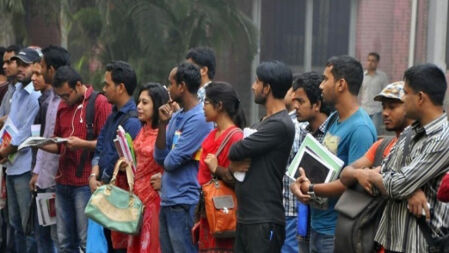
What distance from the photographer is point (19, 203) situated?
9133 mm


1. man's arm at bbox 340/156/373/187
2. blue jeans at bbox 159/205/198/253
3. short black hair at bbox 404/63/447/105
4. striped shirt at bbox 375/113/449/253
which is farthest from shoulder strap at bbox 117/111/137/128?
short black hair at bbox 404/63/447/105

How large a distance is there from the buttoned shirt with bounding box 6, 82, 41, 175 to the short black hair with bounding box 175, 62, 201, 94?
2.40 meters

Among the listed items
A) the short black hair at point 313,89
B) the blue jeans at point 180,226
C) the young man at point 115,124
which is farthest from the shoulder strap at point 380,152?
the young man at point 115,124

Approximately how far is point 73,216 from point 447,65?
786 centimetres

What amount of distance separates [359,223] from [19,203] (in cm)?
484

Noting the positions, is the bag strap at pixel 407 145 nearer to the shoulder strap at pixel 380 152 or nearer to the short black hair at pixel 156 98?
the shoulder strap at pixel 380 152

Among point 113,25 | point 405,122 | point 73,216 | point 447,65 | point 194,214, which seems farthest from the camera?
point 447,65

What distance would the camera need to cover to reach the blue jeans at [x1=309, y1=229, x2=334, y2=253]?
6.07 meters

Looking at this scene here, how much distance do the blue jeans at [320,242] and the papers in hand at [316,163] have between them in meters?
0.43

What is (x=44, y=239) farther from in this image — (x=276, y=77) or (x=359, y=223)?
(x=359, y=223)

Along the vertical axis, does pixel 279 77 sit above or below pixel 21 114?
above

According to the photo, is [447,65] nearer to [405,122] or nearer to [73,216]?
[73,216]

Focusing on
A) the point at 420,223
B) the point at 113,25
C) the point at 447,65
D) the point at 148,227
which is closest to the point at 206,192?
the point at 148,227

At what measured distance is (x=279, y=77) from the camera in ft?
21.0
